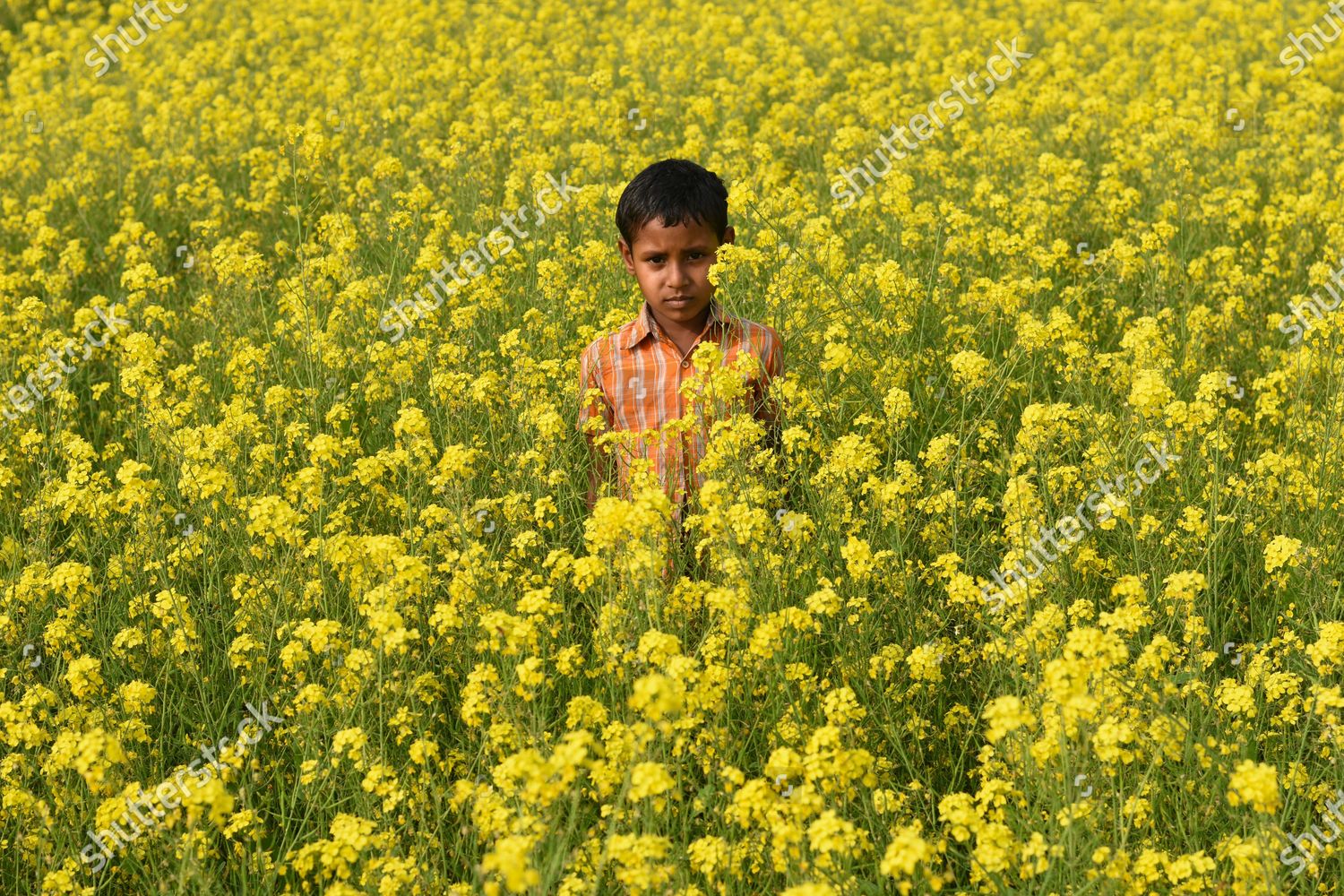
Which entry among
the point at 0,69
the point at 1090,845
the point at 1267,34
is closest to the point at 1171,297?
the point at 1090,845

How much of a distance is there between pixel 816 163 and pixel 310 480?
14.9 ft

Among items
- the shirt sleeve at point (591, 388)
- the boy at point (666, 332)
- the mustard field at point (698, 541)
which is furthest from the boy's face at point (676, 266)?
the shirt sleeve at point (591, 388)

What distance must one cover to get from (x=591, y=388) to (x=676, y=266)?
51 centimetres

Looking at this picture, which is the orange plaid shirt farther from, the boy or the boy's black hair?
the boy's black hair

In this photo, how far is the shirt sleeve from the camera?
4.31 meters

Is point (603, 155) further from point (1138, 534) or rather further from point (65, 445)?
point (1138, 534)

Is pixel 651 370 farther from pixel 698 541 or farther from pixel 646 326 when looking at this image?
pixel 698 541

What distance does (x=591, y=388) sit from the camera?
441 cm

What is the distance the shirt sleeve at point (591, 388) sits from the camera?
14.1 feet

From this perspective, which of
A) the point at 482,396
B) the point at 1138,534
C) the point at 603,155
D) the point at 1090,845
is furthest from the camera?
the point at 603,155

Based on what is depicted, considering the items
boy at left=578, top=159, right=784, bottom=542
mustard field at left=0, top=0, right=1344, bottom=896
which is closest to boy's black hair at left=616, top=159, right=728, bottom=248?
boy at left=578, top=159, right=784, bottom=542

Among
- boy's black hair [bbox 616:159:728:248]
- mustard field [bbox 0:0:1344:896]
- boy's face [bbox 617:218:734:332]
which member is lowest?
mustard field [bbox 0:0:1344:896]

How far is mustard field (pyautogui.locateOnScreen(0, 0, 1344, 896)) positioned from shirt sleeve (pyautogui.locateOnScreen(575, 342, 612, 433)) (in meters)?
0.13

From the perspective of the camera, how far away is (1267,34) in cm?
1031
